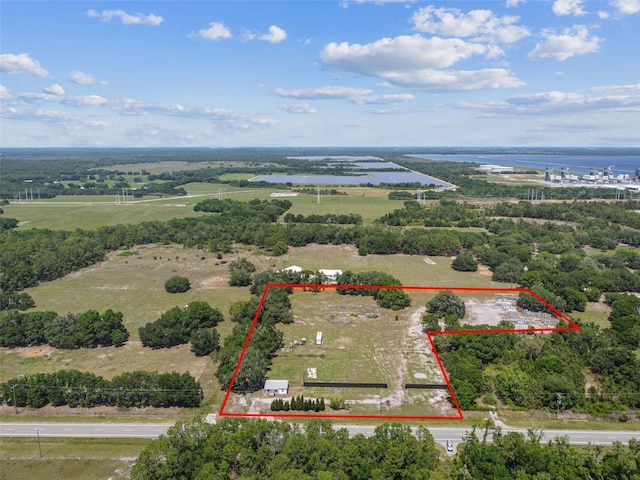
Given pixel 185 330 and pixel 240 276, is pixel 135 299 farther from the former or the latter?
pixel 185 330

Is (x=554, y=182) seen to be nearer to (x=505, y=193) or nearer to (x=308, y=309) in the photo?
A: (x=505, y=193)

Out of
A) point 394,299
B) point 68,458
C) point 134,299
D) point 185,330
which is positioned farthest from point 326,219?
point 68,458

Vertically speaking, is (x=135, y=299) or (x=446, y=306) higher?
(x=446, y=306)

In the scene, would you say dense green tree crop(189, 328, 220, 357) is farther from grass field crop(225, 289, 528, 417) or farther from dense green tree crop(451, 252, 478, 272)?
dense green tree crop(451, 252, 478, 272)

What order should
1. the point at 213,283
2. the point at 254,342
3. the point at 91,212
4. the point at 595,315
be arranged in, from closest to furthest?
the point at 254,342 → the point at 595,315 → the point at 213,283 → the point at 91,212

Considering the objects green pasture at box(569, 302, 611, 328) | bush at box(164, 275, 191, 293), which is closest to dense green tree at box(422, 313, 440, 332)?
green pasture at box(569, 302, 611, 328)

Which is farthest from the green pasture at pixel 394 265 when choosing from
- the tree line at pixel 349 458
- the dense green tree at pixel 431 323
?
the tree line at pixel 349 458

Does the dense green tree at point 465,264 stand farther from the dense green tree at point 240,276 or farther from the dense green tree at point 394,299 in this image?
the dense green tree at point 240,276
